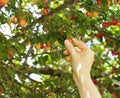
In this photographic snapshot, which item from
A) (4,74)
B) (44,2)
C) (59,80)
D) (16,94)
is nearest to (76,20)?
(44,2)

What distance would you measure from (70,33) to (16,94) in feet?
2.50

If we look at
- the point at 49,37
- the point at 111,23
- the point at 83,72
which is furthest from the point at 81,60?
the point at 111,23

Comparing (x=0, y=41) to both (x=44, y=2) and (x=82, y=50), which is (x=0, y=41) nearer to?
(x=82, y=50)

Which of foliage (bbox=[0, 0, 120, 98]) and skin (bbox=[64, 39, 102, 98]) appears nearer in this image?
skin (bbox=[64, 39, 102, 98])

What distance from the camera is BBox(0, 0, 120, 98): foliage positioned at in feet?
11.1

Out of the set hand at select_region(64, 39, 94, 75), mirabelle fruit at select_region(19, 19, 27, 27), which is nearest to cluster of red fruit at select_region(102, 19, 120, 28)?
mirabelle fruit at select_region(19, 19, 27, 27)

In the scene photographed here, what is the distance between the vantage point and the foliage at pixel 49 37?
3383mm

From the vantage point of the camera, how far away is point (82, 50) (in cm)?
224

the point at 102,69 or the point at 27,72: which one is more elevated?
the point at 102,69

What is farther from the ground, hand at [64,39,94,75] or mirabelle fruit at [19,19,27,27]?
mirabelle fruit at [19,19,27,27]

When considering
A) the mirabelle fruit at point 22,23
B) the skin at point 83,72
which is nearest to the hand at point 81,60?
the skin at point 83,72

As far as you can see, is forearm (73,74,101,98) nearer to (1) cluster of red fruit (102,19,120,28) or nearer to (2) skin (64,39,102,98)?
(2) skin (64,39,102,98)

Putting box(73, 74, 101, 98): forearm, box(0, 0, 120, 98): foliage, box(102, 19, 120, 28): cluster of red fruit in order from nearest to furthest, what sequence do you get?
1. box(73, 74, 101, 98): forearm
2. box(0, 0, 120, 98): foliage
3. box(102, 19, 120, 28): cluster of red fruit

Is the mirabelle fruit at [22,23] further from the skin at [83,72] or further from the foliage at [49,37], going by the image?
the skin at [83,72]
